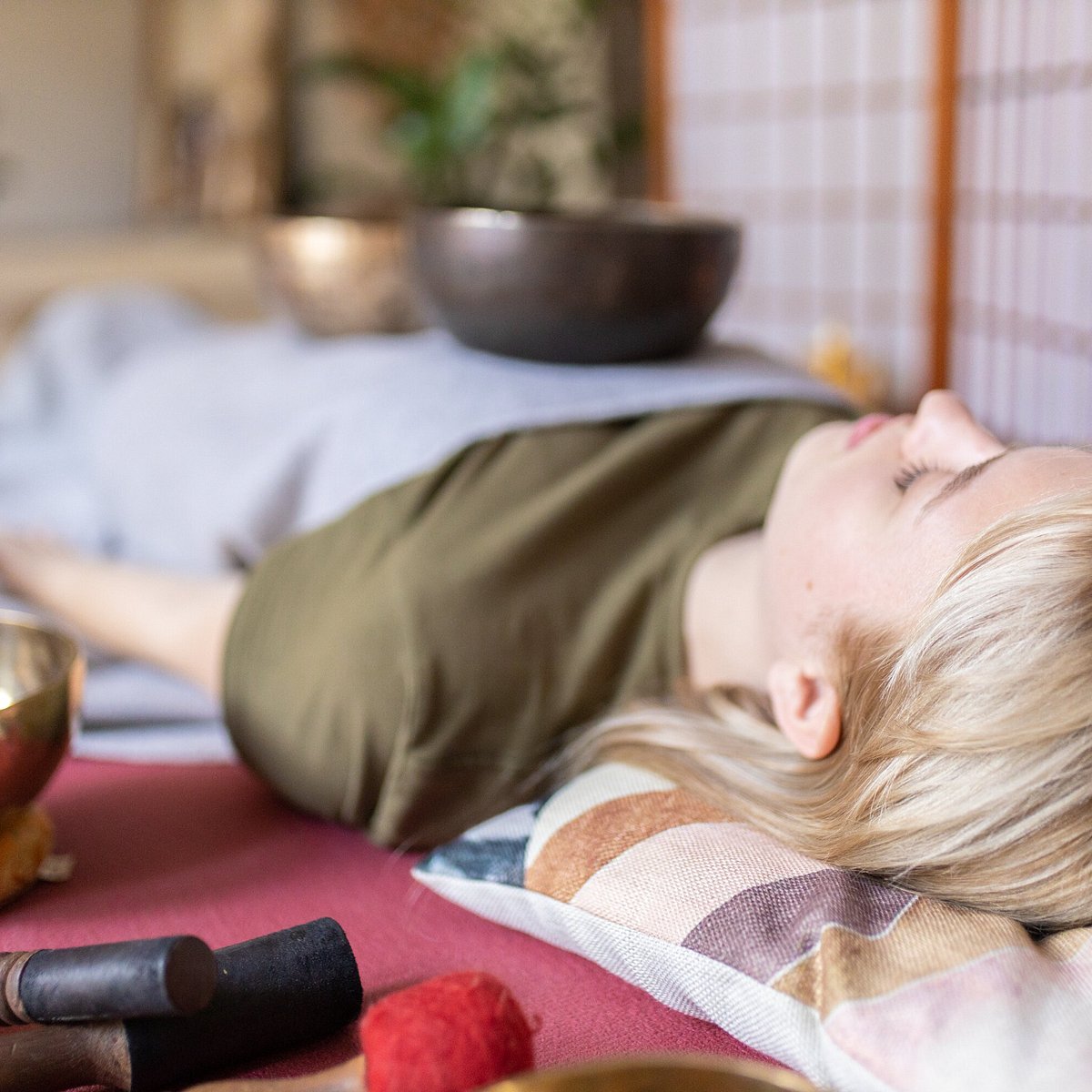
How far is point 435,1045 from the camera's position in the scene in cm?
66

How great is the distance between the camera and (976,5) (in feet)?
8.63

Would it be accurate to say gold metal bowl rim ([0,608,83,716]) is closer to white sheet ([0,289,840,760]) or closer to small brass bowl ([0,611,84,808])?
small brass bowl ([0,611,84,808])

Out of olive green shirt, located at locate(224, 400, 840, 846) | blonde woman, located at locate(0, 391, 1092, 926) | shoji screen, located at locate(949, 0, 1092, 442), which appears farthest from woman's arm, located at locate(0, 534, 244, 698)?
shoji screen, located at locate(949, 0, 1092, 442)

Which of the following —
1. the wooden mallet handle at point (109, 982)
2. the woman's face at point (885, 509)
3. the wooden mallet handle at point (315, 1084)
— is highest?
the woman's face at point (885, 509)

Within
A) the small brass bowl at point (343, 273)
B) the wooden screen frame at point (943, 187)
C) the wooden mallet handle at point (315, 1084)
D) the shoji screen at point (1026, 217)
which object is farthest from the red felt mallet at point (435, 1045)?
the wooden screen frame at point (943, 187)

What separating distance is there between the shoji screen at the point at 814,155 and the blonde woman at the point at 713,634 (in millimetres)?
1810

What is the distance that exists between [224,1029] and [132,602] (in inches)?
31.4

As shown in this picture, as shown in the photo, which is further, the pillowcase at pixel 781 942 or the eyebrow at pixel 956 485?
the eyebrow at pixel 956 485

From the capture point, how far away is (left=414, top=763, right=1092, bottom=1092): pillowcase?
26.0 inches

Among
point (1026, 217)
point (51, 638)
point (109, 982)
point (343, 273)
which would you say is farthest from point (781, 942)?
point (1026, 217)

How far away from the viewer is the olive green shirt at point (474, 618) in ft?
3.59

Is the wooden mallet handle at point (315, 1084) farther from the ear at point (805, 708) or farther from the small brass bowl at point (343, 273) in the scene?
the small brass bowl at point (343, 273)

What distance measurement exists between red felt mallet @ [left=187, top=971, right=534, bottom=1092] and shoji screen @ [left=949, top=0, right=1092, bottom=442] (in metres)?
2.10

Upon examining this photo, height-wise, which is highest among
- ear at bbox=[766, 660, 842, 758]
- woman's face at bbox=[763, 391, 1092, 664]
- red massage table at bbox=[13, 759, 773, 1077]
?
woman's face at bbox=[763, 391, 1092, 664]
